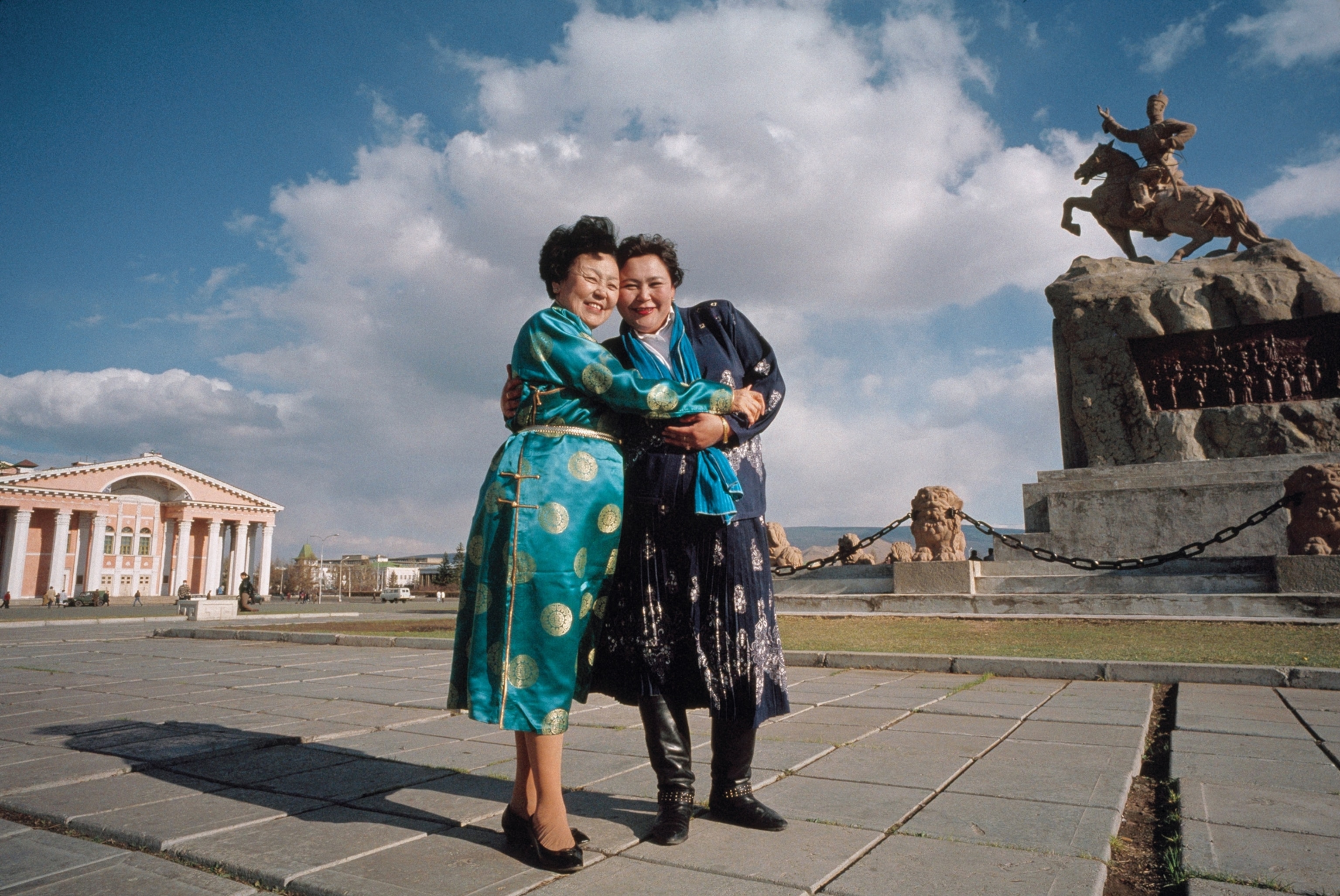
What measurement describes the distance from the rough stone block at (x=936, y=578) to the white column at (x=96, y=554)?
66.5 m

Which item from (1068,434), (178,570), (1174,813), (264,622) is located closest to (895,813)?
(1174,813)

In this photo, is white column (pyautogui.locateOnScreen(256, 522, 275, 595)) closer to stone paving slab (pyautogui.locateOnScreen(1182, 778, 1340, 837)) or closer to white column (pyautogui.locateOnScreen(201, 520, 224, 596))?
white column (pyautogui.locateOnScreen(201, 520, 224, 596))

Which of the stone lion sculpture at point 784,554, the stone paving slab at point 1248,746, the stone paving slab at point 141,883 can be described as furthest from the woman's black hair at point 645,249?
the stone lion sculpture at point 784,554

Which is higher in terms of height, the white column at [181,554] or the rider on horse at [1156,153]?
the rider on horse at [1156,153]

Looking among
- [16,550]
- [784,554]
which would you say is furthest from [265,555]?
[784,554]

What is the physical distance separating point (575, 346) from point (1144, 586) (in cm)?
965

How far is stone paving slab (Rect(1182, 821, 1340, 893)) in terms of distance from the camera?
186 cm

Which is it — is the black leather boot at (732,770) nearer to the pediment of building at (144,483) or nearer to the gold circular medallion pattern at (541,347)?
the gold circular medallion pattern at (541,347)

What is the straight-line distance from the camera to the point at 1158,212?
49.7 ft

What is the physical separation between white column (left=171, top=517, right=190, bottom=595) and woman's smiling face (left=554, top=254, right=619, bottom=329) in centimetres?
7238

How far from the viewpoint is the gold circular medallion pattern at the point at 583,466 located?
2.24m

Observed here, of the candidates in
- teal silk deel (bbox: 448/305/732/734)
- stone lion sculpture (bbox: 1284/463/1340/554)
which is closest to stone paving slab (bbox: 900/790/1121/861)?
teal silk deel (bbox: 448/305/732/734)

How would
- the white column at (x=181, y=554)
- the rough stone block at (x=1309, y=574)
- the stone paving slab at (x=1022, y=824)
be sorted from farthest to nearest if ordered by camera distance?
the white column at (x=181, y=554) → the rough stone block at (x=1309, y=574) → the stone paving slab at (x=1022, y=824)

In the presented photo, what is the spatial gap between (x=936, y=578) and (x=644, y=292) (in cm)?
861
